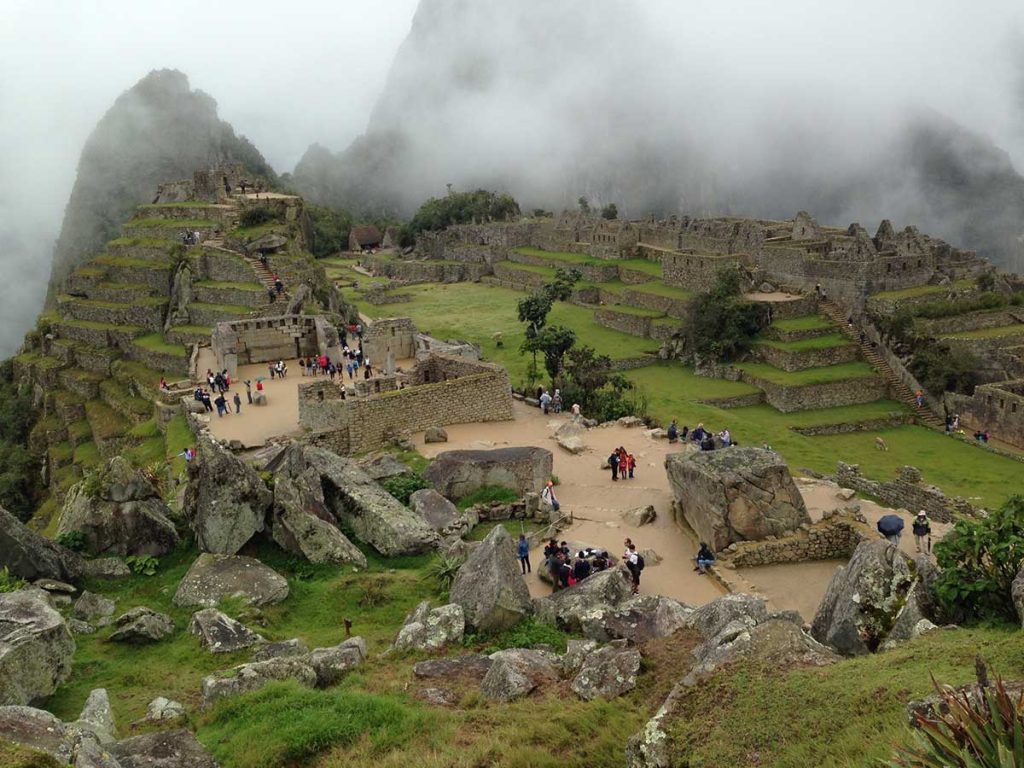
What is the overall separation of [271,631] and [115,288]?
40233 mm

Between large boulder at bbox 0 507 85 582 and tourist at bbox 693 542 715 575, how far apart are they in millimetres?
9774

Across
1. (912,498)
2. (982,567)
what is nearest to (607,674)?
(982,567)

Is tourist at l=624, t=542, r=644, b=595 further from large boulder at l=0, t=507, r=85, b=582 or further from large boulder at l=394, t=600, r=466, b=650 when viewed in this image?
large boulder at l=0, t=507, r=85, b=582

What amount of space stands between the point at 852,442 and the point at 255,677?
31.7m

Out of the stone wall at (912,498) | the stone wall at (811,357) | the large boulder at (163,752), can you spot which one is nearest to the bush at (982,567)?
the large boulder at (163,752)

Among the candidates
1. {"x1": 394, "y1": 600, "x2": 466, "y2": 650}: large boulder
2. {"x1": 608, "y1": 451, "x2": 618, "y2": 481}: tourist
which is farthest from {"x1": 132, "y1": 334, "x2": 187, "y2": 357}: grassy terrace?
{"x1": 394, "y1": 600, "x2": 466, "y2": 650}: large boulder

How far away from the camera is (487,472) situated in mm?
17781

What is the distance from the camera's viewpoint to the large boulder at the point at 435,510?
1582cm

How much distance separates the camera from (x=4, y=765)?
18.5 feet

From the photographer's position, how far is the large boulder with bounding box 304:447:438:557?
→ 14352mm

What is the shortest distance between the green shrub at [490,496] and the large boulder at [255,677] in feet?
25.9

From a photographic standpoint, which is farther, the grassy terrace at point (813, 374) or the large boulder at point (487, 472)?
the grassy terrace at point (813, 374)

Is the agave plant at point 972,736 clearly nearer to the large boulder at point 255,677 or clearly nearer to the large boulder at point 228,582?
the large boulder at point 255,677

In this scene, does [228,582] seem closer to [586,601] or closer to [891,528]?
[586,601]
